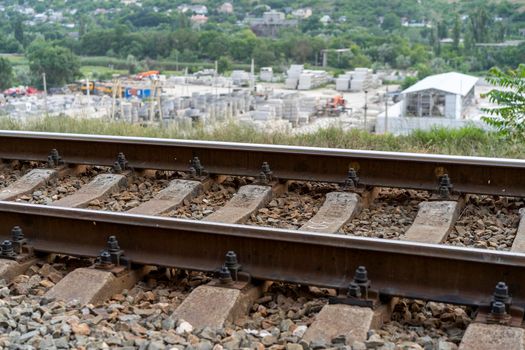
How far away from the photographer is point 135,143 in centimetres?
698

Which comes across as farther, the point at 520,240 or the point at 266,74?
the point at 266,74

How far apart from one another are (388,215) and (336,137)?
2832mm

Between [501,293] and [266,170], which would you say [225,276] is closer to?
[501,293]

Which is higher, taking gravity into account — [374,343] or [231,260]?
[231,260]

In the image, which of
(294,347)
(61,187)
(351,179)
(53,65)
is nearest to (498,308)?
(294,347)

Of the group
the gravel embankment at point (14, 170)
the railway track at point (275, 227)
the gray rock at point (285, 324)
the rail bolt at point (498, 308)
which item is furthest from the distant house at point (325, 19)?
the rail bolt at point (498, 308)

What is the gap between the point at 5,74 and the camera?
45469 mm

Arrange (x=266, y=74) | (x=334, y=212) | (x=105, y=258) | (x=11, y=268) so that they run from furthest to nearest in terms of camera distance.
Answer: (x=266, y=74) < (x=334, y=212) < (x=11, y=268) < (x=105, y=258)

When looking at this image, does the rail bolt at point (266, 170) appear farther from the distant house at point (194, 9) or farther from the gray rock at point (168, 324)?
the distant house at point (194, 9)

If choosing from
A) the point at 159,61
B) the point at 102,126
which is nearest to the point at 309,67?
the point at 159,61

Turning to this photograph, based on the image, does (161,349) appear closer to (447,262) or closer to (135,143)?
(447,262)

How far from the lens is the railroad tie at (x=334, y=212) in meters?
5.39

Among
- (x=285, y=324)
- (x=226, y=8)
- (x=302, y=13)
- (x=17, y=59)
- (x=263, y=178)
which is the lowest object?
(x=285, y=324)

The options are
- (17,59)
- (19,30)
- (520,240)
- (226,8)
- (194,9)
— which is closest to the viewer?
(520,240)
